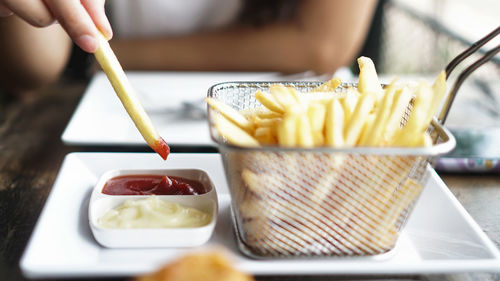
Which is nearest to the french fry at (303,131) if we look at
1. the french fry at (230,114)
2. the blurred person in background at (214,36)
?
the french fry at (230,114)

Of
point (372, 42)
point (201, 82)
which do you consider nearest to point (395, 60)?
point (372, 42)

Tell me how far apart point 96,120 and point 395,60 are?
3.99 meters

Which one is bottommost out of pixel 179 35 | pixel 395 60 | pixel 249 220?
pixel 395 60

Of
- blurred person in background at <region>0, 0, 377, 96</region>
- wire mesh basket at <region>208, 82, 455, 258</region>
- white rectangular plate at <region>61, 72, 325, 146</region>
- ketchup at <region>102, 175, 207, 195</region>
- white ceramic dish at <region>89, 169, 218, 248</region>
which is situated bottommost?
blurred person in background at <region>0, 0, 377, 96</region>

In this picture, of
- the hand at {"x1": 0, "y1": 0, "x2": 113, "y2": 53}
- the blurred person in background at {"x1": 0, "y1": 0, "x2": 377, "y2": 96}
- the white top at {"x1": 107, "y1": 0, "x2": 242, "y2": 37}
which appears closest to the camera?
the hand at {"x1": 0, "y1": 0, "x2": 113, "y2": 53}

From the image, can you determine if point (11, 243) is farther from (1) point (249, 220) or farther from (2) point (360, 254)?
(2) point (360, 254)

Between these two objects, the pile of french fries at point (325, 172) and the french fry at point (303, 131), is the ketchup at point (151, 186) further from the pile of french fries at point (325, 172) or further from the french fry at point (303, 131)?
the french fry at point (303, 131)

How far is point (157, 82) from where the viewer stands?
6.70 ft

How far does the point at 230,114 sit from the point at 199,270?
1.32 feet

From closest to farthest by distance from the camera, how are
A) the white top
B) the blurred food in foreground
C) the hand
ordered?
1. the blurred food in foreground
2. the hand
3. the white top

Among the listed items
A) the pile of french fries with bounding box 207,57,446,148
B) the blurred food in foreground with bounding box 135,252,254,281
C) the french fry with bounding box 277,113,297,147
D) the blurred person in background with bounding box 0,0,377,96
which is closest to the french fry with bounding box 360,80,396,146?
the pile of french fries with bounding box 207,57,446,148

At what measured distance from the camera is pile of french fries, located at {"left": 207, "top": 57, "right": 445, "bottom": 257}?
786 millimetres

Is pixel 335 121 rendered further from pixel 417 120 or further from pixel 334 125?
pixel 417 120

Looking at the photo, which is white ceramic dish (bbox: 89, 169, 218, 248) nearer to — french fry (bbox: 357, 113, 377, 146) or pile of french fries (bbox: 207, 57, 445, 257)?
pile of french fries (bbox: 207, 57, 445, 257)
